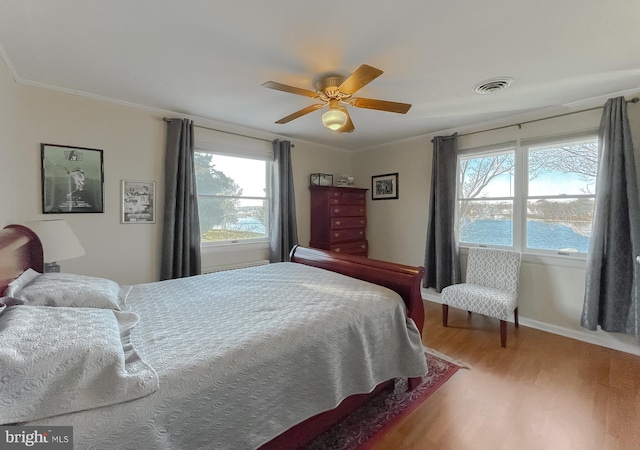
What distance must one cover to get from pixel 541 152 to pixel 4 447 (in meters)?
4.31

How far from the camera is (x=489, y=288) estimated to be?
3049mm

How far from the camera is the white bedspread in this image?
92 cm

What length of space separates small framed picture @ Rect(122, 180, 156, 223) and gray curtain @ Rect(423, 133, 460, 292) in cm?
345

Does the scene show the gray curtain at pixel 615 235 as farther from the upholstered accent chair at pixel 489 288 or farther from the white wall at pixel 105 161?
the white wall at pixel 105 161

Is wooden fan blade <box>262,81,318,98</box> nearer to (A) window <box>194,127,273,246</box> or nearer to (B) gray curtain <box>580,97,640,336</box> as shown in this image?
(A) window <box>194,127,273,246</box>

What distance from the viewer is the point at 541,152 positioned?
3.07 meters

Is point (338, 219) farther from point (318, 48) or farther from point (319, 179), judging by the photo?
point (318, 48)

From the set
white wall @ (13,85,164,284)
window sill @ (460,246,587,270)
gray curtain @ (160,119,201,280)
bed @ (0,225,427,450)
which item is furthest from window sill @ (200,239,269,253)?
window sill @ (460,246,587,270)

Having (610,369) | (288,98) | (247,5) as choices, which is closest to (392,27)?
(247,5)

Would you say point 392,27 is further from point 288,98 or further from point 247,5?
point 288,98

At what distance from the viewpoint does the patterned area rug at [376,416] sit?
156cm

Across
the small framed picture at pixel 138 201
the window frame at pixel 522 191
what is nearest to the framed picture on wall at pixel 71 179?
the small framed picture at pixel 138 201

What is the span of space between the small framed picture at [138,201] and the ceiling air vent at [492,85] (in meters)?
3.34

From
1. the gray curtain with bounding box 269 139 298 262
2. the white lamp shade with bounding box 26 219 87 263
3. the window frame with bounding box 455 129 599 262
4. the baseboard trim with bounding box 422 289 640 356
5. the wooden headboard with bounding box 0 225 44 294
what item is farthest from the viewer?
the gray curtain with bounding box 269 139 298 262
